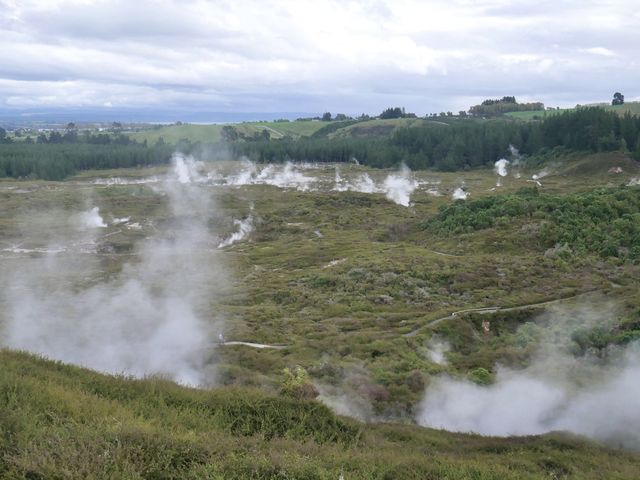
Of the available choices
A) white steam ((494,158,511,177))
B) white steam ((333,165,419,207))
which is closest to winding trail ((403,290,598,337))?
white steam ((333,165,419,207))

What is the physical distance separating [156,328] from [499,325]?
83.5 ft

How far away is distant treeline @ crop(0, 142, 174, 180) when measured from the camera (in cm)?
15688

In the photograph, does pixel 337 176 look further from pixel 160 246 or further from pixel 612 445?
pixel 612 445


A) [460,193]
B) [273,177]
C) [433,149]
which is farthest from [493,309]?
[433,149]

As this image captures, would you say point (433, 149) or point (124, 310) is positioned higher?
point (433, 149)

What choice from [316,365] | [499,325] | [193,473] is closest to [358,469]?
[193,473]

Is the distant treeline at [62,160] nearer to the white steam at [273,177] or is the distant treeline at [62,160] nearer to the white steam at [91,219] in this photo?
the white steam at [273,177]

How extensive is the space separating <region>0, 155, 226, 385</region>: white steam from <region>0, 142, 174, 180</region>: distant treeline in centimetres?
9529

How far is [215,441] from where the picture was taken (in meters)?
17.1

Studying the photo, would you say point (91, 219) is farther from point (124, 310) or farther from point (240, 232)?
point (124, 310)

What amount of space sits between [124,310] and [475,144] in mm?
139027

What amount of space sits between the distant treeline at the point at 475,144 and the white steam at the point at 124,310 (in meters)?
101

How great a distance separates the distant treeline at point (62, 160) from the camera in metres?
157

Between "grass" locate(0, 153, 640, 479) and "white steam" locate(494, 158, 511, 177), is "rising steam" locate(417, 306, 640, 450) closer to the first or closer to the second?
"grass" locate(0, 153, 640, 479)
